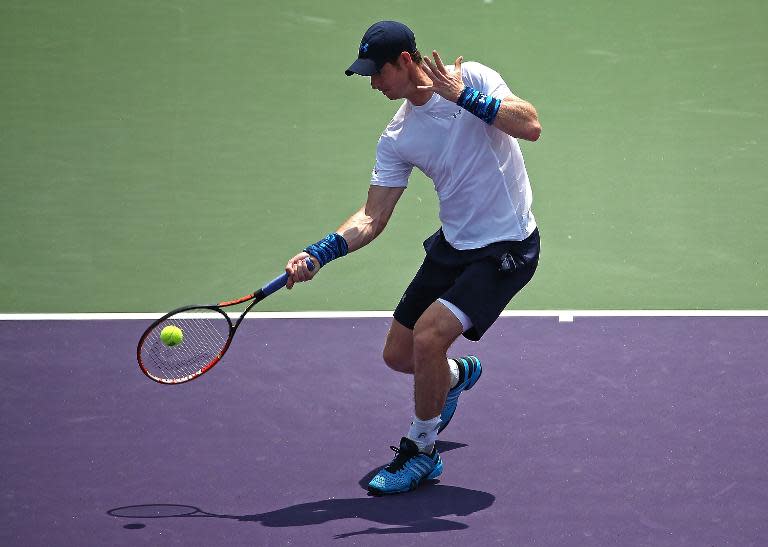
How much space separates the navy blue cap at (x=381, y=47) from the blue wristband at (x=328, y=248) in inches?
25.5

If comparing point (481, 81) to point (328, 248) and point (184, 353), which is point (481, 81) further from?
point (184, 353)

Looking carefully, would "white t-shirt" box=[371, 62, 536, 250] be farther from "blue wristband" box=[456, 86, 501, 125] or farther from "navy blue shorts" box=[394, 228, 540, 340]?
"blue wristband" box=[456, 86, 501, 125]

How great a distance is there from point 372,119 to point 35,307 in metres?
2.25

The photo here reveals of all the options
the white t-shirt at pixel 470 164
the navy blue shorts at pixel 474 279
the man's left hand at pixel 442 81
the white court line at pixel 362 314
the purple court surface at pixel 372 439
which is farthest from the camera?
the white court line at pixel 362 314

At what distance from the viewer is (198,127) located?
28.3ft

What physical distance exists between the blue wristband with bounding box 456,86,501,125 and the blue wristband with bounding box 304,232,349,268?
Answer: 73cm

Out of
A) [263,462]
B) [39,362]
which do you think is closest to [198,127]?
[39,362]

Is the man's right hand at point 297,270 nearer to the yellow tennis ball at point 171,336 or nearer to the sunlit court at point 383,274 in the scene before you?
the sunlit court at point 383,274

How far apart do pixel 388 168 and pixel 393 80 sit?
0.45 metres

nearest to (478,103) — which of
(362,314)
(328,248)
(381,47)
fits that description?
(381,47)

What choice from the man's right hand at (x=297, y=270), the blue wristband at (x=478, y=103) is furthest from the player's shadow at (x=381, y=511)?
the blue wristband at (x=478, y=103)

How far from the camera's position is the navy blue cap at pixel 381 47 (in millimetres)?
5293

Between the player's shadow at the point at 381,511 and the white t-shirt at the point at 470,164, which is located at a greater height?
the white t-shirt at the point at 470,164

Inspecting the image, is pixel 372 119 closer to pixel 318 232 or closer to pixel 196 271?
pixel 318 232
